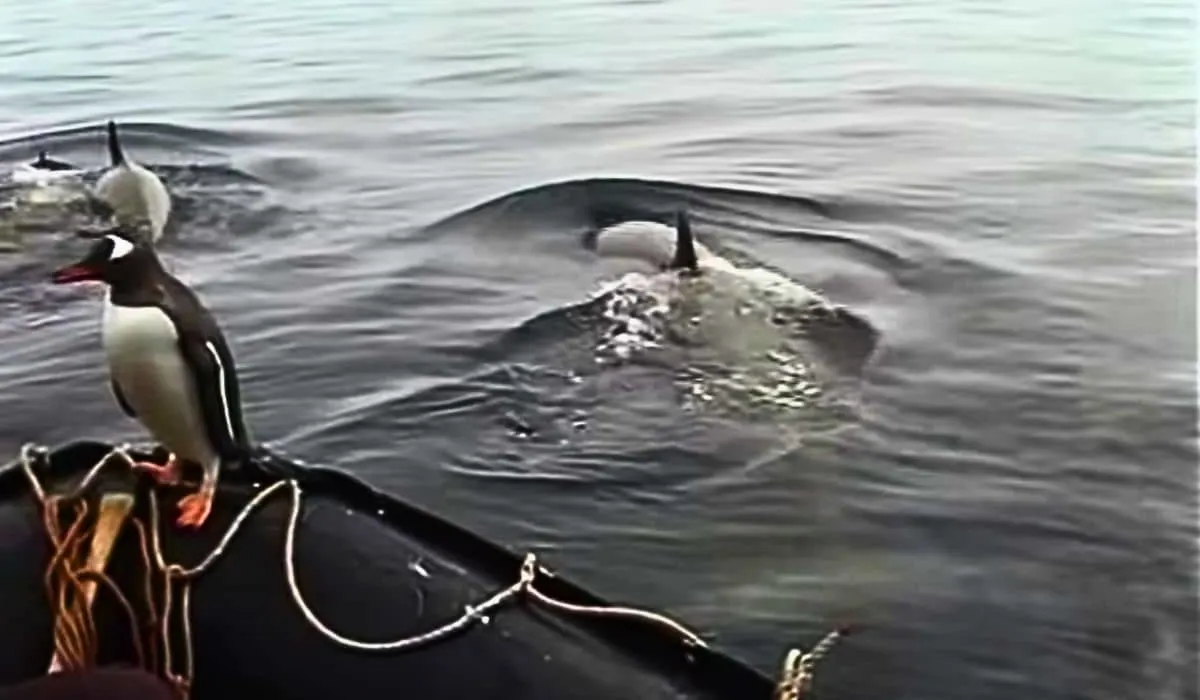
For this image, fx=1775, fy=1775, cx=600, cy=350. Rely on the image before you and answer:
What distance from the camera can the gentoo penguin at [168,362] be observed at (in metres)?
3.20

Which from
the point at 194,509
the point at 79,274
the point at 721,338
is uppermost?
the point at 79,274

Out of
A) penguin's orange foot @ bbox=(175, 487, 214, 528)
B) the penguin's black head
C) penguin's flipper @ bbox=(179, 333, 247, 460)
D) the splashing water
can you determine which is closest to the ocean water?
the splashing water

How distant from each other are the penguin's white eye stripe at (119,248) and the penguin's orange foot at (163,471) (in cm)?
41

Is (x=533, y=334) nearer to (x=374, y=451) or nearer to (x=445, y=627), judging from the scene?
(x=374, y=451)

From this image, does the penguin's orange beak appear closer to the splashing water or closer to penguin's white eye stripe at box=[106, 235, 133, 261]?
penguin's white eye stripe at box=[106, 235, 133, 261]

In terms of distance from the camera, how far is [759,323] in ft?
20.2

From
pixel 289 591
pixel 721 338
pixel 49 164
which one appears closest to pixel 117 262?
pixel 289 591

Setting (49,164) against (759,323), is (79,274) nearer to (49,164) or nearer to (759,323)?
(759,323)

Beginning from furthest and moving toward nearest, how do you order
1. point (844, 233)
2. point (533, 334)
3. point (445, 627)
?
point (844, 233)
point (533, 334)
point (445, 627)

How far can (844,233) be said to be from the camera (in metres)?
7.54

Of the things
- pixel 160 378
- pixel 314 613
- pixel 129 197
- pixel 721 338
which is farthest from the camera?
pixel 129 197

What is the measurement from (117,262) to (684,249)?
11.6 ft

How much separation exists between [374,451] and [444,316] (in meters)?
1.37

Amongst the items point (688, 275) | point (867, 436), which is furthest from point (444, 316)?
point (867, 436)
